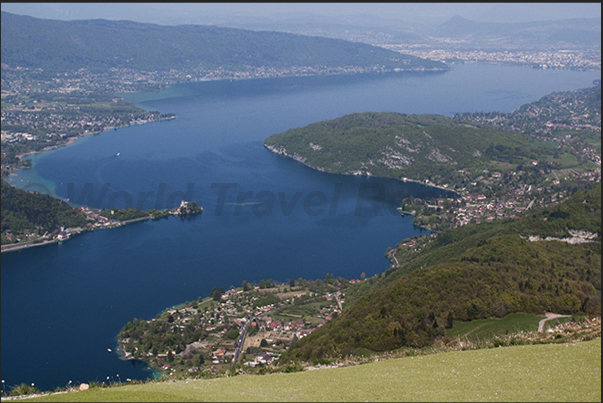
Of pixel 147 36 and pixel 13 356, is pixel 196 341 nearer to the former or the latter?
pixel 13 356

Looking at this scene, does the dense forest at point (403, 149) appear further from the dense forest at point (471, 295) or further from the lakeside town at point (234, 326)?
the dense forest at point (471, 295)

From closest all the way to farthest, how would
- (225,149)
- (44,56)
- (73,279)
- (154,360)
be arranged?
(154,360) < (73,279) < (225,149) < (44,56)

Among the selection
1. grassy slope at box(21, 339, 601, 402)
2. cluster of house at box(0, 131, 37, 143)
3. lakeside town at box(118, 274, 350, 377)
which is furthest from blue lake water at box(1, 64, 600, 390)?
grassy slope at box(21, 339, 601, 402)

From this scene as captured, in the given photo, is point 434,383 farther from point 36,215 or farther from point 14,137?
point 14,137

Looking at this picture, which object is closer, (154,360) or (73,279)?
(154,360)

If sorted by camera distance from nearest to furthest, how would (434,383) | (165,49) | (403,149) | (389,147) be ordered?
(434,383), (403,149), (389,147), (165,49)

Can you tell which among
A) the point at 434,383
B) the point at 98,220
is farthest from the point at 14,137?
the point at 434,383

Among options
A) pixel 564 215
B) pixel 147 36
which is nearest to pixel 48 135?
pixel 564 215
